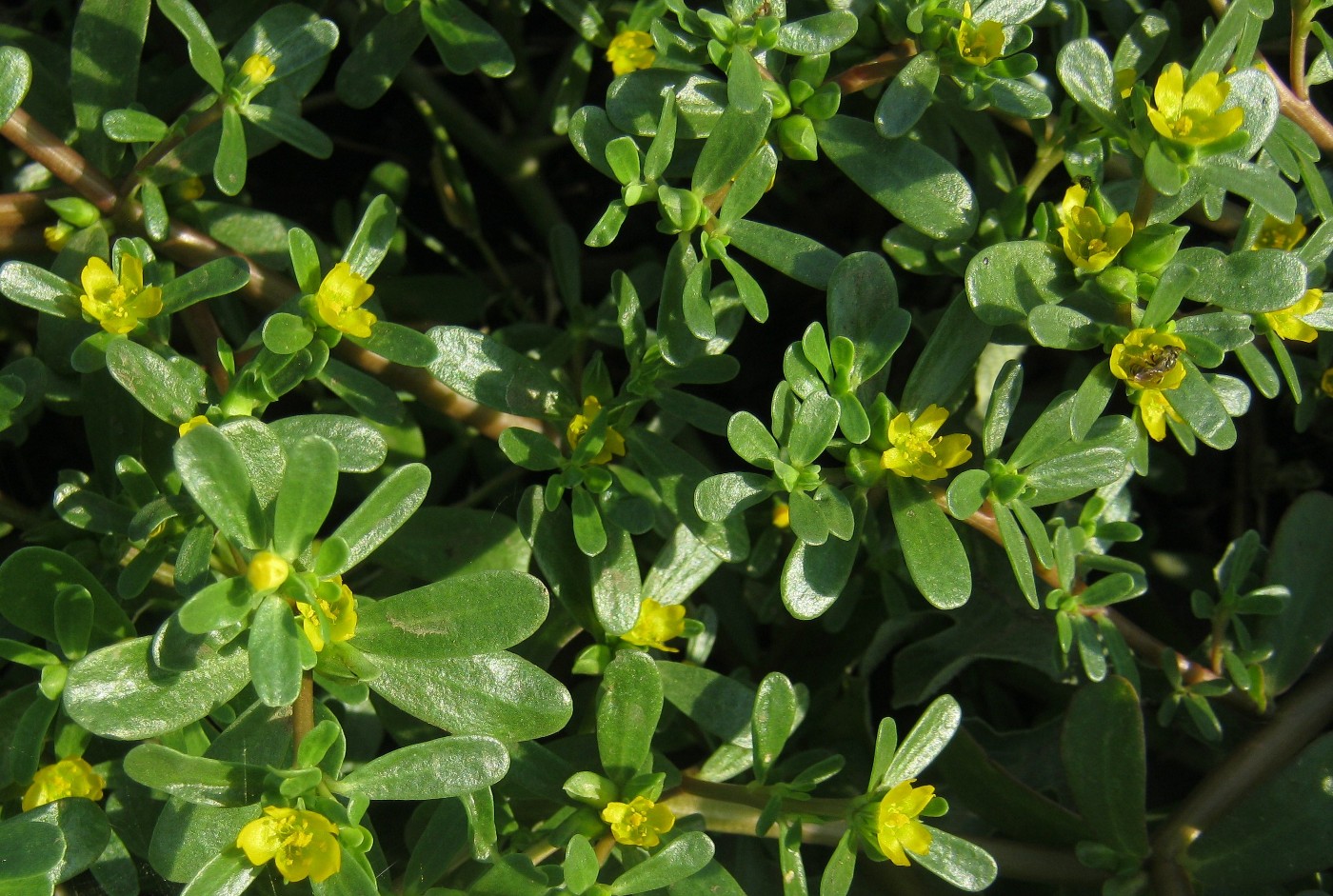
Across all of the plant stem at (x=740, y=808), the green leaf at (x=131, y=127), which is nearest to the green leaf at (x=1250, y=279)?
the plant stem at (x=740, y=808)

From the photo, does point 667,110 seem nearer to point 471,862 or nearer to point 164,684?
point 164,684

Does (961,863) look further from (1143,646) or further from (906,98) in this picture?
(906,98)

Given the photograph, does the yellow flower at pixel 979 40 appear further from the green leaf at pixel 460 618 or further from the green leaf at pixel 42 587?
the green leaf at pixel 42 587

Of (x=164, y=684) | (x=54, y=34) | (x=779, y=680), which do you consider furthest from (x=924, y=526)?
(x=54, y=34)

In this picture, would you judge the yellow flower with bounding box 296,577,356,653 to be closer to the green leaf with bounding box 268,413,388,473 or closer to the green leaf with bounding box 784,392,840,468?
the green leaf with bounding box 268,413,388,473

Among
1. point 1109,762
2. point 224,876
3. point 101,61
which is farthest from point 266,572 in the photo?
point 1109,762

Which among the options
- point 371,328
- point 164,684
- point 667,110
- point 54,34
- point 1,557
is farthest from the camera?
point 54,34

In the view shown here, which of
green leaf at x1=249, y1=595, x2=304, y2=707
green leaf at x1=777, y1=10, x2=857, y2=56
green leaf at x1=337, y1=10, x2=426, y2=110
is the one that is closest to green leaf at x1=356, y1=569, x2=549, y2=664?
green leaf at x1=249, y1=595, x2=304, y2=707
